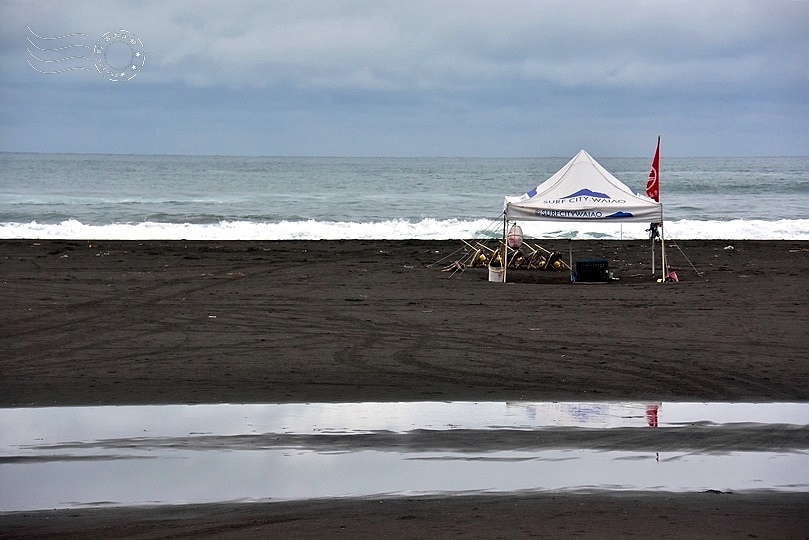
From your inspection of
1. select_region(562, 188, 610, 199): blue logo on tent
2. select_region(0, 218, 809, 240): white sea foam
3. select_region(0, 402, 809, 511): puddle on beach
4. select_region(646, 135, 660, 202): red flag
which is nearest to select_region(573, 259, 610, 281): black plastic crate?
select_region(562, 188, 610, 199): blue logo on tent

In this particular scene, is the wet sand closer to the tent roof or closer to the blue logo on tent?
→ the tent roof

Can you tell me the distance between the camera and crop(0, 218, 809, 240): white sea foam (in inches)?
1211

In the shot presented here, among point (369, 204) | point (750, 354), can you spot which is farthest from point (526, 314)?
point (369, 204)

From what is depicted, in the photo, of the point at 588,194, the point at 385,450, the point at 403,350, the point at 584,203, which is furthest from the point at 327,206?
the point at 385,450

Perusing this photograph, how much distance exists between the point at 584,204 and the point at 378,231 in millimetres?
15480

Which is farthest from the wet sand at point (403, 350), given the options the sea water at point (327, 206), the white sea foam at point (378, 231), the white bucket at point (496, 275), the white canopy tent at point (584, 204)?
the sea water at point (327, 206)

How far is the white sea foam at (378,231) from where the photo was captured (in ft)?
101

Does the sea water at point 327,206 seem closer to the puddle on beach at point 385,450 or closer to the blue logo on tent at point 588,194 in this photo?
the blue logo on tent at point 588,194

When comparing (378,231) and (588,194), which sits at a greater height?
(588,194)

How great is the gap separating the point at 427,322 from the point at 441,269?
6.39m

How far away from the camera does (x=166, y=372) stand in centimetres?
1025

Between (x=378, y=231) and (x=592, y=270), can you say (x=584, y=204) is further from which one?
(x=378, y=231)

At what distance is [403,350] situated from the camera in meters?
11.6

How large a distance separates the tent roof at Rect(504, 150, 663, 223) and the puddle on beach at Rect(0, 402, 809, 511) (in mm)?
9298
